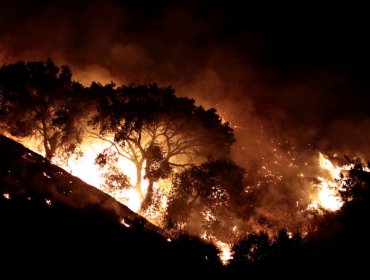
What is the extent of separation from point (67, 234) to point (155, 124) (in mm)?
12409

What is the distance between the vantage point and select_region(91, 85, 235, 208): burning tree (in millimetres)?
21031

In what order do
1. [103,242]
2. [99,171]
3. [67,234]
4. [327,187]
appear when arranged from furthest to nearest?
[327,187], [99,171], [103,242], [67,234]

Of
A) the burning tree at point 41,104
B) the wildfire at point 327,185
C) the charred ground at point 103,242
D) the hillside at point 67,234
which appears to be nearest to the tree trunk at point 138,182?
the burning tree at point 41,104

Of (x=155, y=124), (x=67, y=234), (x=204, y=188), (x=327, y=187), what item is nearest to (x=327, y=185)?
(x=327, y=187)

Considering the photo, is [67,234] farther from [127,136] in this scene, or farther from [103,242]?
[127,136]

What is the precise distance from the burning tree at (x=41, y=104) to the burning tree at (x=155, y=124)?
168 cm

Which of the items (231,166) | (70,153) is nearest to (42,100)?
(70,153)

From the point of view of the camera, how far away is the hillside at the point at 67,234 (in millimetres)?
8438

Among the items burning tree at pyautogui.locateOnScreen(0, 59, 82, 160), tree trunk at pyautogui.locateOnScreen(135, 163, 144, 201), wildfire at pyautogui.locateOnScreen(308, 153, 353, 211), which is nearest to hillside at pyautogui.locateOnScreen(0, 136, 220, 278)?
burning tree at pyautogui.locateOnScreen(0, 59, 82, 160)

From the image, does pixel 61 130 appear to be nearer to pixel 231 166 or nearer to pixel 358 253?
pixel 231 166

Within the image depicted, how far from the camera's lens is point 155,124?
71.2 feet

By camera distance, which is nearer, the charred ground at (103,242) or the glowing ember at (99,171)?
the charred ground at (103,242)

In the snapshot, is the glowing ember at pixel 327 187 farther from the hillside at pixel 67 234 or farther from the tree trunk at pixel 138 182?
the hillside at pixel 67 234

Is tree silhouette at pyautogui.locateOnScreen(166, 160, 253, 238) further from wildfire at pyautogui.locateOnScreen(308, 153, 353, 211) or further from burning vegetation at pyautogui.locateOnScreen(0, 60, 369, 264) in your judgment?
wildfire at pyautogui.locateOnScreen(308, 153, 353, 211)
